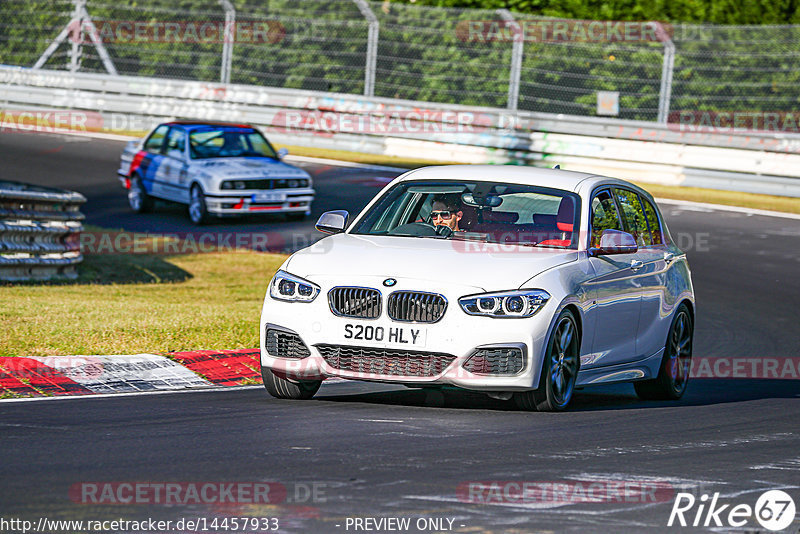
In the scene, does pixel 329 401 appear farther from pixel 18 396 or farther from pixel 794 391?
pixel 794 391

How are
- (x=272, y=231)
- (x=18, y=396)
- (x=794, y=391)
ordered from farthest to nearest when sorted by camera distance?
1. (x=272, y=231)
2. (x=794, y=391)
3. (x=18, y=396)

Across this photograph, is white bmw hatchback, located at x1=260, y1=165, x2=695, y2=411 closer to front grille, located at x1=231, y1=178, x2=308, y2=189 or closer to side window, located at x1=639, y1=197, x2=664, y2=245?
side window, located at x1=639, y1=197, x2=664, y2=245

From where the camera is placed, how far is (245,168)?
70.8 ft

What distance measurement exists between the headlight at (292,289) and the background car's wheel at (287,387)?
54 cm

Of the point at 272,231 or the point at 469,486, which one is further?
the point at 272,231

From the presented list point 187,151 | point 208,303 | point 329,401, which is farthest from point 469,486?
point 187,151

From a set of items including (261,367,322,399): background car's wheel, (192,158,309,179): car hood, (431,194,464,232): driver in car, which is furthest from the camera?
(192,158,309,179): car hood

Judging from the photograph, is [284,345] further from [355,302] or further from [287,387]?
[355,302]

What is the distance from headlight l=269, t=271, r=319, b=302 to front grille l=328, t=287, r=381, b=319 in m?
0.14

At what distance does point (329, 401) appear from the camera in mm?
9242

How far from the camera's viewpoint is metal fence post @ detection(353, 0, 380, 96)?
28281 mm

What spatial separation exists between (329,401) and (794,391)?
4091 mm

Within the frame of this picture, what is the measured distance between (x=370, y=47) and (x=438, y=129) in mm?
2215

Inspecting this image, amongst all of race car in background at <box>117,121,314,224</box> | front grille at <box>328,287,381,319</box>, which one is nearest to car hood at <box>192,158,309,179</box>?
race car in background at <box>117,121,314,224</box>
